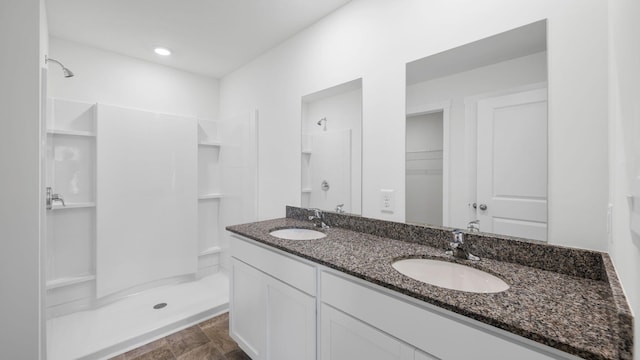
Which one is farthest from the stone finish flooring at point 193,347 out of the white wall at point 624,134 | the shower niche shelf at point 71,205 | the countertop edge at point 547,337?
the white wall at point 624,134

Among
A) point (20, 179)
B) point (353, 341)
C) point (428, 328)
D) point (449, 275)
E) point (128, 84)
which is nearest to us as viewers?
point (428, 328)

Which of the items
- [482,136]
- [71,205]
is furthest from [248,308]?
[71,205]

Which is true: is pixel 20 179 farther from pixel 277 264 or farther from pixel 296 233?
Answer: pixel 296 233

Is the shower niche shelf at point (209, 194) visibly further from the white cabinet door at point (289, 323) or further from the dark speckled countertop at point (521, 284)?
the white cabinet door at point (289, 323)

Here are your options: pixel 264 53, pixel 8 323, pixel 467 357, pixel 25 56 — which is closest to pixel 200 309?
pixel 8 323

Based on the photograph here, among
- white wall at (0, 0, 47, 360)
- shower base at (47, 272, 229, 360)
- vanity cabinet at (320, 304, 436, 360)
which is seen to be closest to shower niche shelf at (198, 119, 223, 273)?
shower base at (47, 272, 229, 360)

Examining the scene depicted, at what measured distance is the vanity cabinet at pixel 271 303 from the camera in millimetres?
1264

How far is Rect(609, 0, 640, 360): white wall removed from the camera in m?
0.55

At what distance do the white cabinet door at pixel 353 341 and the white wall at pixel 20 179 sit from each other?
4.65ft

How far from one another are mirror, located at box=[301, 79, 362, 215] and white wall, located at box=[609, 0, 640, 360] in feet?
3.67

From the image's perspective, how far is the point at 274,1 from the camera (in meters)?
1.80

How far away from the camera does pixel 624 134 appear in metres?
0.69

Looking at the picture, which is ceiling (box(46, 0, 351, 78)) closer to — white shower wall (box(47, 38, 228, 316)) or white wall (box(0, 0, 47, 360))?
white shower wall (box(47, 38, 228, 316))

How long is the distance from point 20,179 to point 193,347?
144cm
